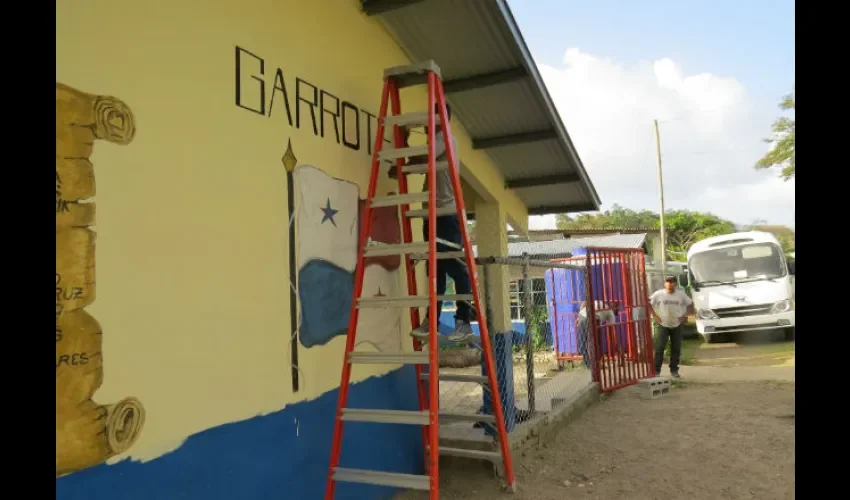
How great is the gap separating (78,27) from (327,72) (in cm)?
176

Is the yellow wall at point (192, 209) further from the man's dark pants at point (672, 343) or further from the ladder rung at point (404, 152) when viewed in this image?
the man's dark pants at point (672, 343)

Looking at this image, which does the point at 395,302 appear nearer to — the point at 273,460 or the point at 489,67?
the point at 273,460

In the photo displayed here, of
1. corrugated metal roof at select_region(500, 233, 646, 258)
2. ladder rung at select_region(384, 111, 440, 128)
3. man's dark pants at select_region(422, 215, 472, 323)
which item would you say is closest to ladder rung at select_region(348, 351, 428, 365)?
man's dark pants at select_region(422, 215, 472, 323)

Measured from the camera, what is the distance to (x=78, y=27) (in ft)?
6.66

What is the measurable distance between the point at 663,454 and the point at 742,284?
962 centimetres

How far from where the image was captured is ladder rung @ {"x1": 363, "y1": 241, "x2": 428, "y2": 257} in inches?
124

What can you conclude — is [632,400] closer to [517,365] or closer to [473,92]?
[517,365]

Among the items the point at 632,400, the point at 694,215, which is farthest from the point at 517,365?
the point at 694,215

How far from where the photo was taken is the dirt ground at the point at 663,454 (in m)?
4.38

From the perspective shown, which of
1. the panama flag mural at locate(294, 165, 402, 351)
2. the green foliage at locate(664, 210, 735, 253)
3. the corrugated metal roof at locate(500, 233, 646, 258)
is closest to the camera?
the panama flag mural at locate(294, 165, 402, 351)

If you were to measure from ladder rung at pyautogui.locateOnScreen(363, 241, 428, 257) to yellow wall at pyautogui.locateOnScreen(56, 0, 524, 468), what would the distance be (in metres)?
0.51

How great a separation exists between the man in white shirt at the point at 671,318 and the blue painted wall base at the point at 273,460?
21.5ft

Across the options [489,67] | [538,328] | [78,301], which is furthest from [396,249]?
[538,328]

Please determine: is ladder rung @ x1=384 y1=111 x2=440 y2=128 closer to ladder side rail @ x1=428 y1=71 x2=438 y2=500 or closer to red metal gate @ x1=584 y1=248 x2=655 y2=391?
ladder side rail @ x1=428 y1=71 x2=438 y2=500
